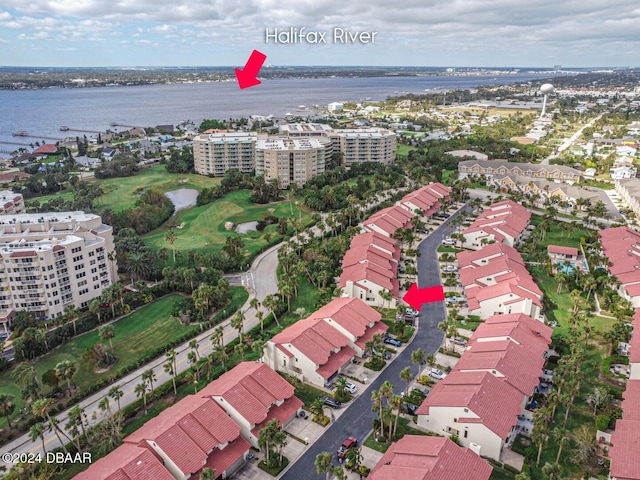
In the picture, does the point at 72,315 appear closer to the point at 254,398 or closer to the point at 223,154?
the point at 254,398

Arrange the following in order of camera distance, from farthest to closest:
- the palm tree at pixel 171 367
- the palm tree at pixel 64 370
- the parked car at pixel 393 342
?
the parked car at pixel 393 342 < the palm tree at pixel 171 367 < the palm tree at pixel 64 370

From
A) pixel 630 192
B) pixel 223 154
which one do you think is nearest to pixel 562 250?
pixel 630 192

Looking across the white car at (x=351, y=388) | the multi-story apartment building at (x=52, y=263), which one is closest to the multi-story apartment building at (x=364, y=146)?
the multi-story apartment building at (x=52, y=263)

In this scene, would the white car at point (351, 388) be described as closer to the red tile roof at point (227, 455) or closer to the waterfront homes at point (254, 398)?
the waterfront homes at point (254, 398)

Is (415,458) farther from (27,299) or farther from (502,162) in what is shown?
(502,162)

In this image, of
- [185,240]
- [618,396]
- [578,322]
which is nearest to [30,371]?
[185,240]
